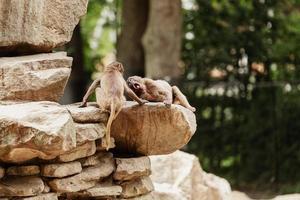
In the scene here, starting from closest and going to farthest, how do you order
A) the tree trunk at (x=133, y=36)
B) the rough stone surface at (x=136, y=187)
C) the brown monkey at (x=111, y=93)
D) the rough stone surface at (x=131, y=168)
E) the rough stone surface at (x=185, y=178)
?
1. the brown monkey at (x=111, y=93)
2. the rough stone surface at (x=131, y=168)
3. the rough stone surface at (x=136, y=187)
4. the rough stone surface at (x=185, y=178)
5. the tree trunk at (x=133, y=36)

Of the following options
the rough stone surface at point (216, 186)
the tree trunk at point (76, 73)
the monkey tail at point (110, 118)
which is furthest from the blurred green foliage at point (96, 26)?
the monkey tail at point (110, 118)

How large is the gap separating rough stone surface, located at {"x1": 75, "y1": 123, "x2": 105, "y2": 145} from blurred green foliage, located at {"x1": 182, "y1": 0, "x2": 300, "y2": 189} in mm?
7905

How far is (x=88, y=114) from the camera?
694cm

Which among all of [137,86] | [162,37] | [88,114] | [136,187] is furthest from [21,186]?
[162,37]

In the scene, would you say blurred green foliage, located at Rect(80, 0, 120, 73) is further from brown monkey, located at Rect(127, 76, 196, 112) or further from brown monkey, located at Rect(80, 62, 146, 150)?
brown monkey, located at Rect(80, 62, 146, 150)

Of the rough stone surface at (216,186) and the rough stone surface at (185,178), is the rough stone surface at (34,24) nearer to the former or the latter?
the rough stone surface at (185,178)

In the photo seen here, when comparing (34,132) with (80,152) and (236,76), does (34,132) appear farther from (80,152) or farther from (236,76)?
(236,76)

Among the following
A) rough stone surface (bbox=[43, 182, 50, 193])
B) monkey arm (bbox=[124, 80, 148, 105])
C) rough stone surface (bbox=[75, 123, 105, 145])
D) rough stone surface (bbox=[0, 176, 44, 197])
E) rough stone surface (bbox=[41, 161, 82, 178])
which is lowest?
rough stone surface (bbox=[43, 182, 50, 193])

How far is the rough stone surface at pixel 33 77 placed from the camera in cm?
689

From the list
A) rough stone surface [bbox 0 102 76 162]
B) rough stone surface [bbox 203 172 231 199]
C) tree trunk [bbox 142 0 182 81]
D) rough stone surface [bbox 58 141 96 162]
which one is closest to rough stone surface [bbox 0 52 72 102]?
rough stone surface [bbox 0 102 76 162]

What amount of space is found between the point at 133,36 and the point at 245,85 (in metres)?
2.25

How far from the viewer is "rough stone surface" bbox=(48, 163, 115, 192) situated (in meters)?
6.76

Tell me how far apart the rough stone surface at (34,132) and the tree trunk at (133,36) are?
8945mm

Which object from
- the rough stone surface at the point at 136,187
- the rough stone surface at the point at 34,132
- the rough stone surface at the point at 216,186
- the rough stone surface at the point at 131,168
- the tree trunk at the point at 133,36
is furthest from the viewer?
the tree trunk at the point at 133,36
